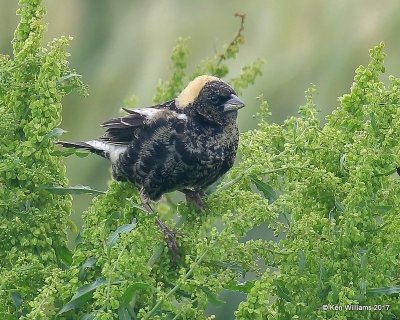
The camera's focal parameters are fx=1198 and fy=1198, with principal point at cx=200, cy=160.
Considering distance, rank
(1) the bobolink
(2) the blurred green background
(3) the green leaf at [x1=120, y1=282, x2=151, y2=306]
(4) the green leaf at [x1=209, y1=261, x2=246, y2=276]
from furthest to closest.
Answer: (2) the blurred green background < (1) the bobolink < (4) the green leaf at [x1=209, y1=261, x2=246, y2=276] < (3) the green leaf at [x1=120, y1=282, x2=151, y2=306]

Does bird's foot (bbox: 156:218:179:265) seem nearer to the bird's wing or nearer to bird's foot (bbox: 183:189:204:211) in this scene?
bird's foot (bbox: 183:189:204:211)

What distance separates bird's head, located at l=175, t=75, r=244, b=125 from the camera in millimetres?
3139

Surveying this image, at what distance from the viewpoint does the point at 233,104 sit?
312 centimetres

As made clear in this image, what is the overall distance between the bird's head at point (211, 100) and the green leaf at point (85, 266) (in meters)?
1.12

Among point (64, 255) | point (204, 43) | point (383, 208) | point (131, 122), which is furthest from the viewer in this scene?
point (204, 43)

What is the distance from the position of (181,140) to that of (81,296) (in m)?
1.23

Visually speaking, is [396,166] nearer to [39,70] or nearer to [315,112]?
[315,112]

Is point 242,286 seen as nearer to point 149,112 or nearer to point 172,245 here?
point 172,245

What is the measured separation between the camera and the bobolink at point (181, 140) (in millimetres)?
3080

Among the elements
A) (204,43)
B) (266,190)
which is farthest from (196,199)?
(204,43)

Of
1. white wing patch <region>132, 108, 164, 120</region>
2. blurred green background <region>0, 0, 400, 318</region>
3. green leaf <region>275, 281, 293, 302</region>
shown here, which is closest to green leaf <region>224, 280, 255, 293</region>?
green leaf <region>275, 281, 293, 302</region>

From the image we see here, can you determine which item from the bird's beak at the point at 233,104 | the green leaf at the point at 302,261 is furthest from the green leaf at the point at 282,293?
the bird's beak at the point at 233,104

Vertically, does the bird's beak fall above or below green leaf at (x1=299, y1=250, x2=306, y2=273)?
above

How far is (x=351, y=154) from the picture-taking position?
1918 mm
